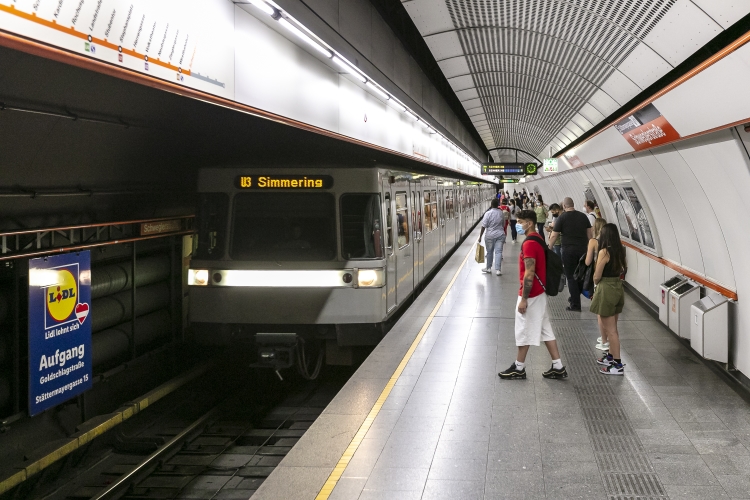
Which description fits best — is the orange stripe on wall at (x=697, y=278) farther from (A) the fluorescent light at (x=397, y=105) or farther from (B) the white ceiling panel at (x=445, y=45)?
(A) the fluorescent light at (x=397, y=105)

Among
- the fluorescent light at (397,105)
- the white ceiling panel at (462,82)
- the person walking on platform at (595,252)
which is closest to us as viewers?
the person walking on platform at (595,252)

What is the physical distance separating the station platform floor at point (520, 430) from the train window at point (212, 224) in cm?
216

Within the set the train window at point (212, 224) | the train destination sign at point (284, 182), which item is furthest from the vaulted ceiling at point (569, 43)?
the train window at point (212, 224)

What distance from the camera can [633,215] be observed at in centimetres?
1216

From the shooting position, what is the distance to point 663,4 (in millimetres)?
7359

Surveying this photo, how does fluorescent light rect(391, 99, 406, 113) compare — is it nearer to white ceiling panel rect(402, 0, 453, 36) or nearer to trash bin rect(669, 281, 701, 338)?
white ceiling panel rect(402, 0, 453, 36)

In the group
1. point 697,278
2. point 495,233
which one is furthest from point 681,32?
point 495,233

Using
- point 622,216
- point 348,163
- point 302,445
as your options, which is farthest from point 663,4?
point 622,216

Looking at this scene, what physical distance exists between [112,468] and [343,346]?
109 inches

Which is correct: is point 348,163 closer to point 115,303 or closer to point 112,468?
point 115,303

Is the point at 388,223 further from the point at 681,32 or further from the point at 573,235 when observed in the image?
the point at 681,32

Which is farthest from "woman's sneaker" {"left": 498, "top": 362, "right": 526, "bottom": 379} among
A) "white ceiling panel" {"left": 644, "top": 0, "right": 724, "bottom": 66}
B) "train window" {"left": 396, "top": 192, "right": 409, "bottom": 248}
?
"white ceiling panel" {"left": 644, "top": 0, "right": 724, "bottom": 66}

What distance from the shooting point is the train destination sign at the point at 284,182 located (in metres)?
8.40

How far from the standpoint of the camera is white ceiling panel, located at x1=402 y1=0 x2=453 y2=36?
32.6ft
